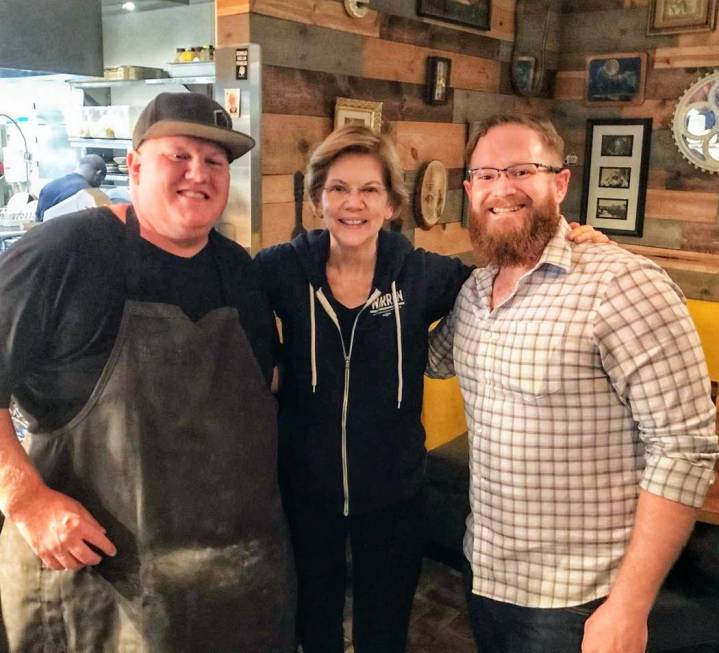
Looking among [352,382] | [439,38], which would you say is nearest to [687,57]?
[439,38]

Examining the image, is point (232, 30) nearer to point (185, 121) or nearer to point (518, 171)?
point (185, 121)

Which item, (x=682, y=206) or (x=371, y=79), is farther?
(x=682, y=206)

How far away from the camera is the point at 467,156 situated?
5.80 feet

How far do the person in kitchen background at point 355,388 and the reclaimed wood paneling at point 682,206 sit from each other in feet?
8.14

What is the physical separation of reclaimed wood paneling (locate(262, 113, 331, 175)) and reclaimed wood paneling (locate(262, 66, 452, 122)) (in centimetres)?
3

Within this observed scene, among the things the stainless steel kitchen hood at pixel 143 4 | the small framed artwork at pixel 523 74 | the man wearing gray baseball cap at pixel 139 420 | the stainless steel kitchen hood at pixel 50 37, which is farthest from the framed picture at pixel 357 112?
the stainless steel kitchen hood at pixel 143 4

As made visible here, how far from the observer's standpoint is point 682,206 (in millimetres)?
3932

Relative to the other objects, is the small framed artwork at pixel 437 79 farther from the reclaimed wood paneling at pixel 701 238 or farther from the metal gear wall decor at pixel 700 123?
the reclaimed wood paneling at pixel 701 238

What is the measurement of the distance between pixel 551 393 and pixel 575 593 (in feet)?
1.30

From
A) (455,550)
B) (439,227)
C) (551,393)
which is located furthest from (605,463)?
(439,227)

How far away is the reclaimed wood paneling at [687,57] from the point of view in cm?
371

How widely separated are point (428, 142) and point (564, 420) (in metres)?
2.24

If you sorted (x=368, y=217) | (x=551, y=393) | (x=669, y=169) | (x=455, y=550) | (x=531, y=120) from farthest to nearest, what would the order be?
(x=669, y=169) → (x=455, y=550) → (x=368, y=217) → (x=531, y=120) → (x=551, y=393)

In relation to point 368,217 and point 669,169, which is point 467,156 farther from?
point 669,169
